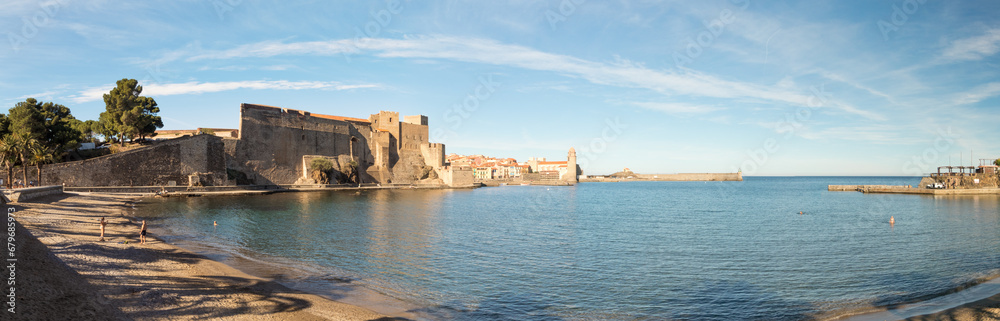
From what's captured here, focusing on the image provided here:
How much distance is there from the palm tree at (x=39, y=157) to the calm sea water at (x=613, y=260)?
9985mm

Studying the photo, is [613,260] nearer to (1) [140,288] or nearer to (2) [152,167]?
(1) [140,288]

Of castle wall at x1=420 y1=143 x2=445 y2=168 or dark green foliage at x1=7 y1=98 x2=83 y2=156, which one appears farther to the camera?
castle wall at x1=420 y1=143 x2=445 y2=168

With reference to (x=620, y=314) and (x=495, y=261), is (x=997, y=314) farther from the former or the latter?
(x=495, y=261)

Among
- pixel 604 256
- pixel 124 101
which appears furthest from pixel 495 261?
pixel 124 101

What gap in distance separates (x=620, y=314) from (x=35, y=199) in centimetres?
2505

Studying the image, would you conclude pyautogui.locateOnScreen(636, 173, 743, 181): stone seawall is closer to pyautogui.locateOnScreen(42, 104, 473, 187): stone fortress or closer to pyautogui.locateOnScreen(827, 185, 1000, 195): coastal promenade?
pyautogui.locateOnScreen(827, 185, 1000, 195): coastal promenade

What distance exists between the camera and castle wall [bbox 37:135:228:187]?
32.3m

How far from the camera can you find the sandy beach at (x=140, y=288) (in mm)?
6680

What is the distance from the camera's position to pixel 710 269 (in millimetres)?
12711

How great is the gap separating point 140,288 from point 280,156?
43272 millimetres

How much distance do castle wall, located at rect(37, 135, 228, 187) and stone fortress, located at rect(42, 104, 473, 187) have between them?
0.05 meters

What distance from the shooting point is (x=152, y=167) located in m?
37.4

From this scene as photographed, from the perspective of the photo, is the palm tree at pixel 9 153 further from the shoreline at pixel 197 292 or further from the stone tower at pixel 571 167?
the stone tower at pixel 571 167

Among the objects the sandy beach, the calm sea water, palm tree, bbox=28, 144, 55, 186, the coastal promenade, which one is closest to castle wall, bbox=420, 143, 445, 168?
palm tree, bbox=28, 144, 55, 186
